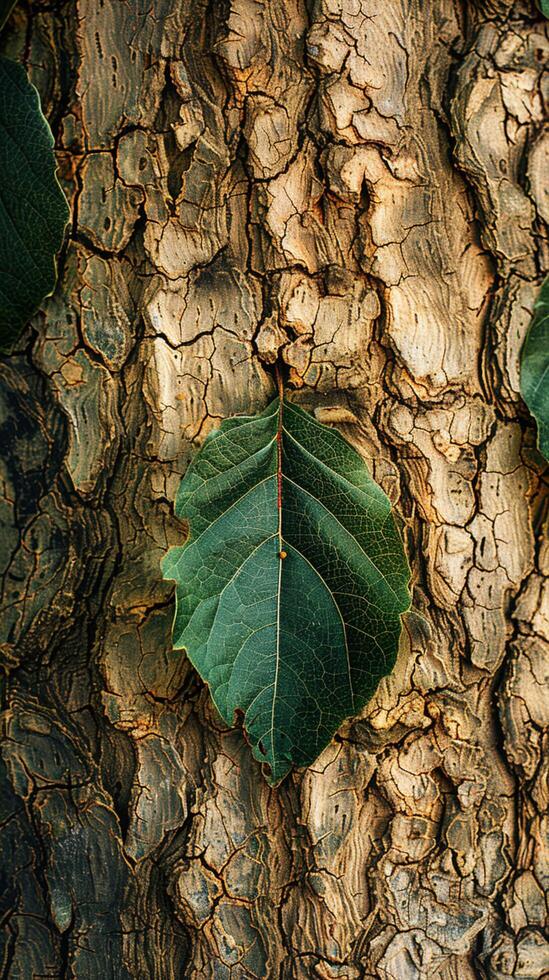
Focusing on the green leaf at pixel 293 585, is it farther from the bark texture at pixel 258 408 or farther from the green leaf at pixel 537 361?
the green leaf at pixel 537 361

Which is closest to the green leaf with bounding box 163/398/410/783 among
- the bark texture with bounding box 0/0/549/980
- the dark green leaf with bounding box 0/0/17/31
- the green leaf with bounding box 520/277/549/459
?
the bark texture with bounding box 0/0/549/980

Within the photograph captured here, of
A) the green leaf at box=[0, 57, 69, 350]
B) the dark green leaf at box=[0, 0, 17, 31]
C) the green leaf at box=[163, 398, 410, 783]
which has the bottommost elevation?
the green leaf at box=[163, 398, 410, 783]

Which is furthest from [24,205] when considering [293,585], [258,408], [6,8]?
[293,585]

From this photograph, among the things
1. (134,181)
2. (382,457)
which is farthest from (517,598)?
(134,181)

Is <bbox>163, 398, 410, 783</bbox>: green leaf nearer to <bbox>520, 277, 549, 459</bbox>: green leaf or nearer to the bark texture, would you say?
the bark texture

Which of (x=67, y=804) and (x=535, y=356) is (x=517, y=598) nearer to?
(x=535, y=356)

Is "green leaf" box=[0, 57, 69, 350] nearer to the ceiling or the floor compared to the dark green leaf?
nearer to the floor

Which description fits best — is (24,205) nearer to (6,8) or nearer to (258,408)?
(6,8)
